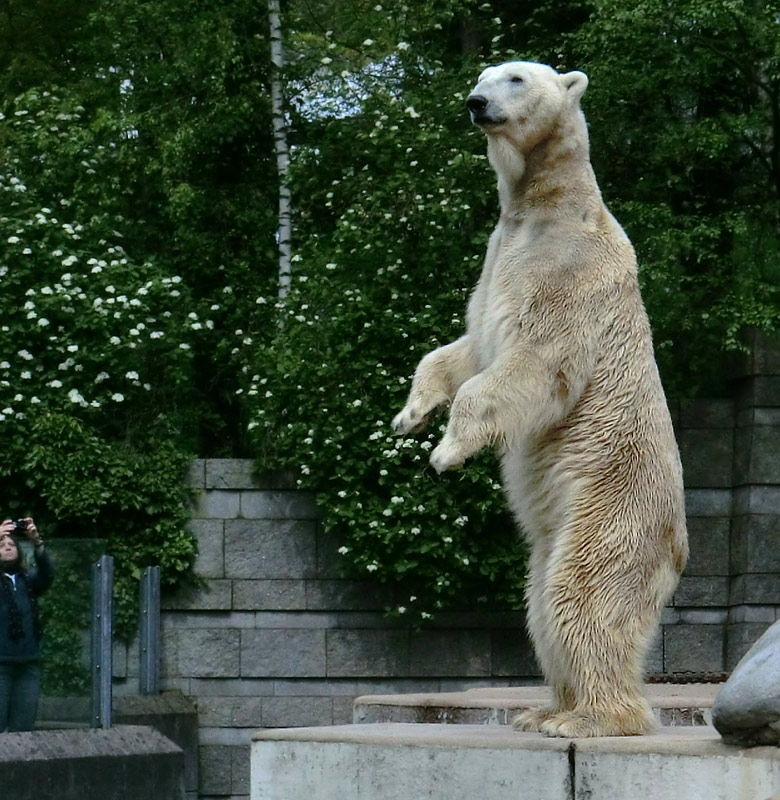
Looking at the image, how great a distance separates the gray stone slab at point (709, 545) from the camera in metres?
10.6

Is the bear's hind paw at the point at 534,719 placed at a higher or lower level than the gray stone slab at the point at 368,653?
lower

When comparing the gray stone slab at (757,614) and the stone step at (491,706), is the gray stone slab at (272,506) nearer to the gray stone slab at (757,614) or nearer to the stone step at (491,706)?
the gray stone slab at (757,614)

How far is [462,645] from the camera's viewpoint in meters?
10.6

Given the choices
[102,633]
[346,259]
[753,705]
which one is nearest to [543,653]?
[753,705]

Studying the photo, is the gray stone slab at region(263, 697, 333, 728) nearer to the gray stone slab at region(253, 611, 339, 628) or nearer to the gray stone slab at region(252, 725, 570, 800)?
the gray stone slab at region(253, 611, 339, 628)

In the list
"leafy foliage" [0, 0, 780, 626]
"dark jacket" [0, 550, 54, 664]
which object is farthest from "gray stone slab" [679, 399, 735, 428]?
"dark jacket" [0, 550, 54, 664]

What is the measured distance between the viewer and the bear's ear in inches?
202

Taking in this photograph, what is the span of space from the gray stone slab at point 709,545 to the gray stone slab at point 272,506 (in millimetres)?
2672

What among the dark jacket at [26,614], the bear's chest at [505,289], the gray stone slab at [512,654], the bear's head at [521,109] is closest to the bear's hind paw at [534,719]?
the bear's chest at [505,289]

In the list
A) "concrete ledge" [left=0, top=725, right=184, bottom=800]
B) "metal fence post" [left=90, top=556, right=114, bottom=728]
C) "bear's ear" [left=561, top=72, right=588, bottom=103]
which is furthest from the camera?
"metal fence post" [left=90, top=556, right=114, bottom=728]

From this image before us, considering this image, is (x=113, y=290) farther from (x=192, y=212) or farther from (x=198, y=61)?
(x=198, y=61)

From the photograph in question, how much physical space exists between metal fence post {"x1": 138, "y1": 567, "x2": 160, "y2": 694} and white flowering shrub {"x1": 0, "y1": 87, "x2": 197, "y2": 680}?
132 millimetres

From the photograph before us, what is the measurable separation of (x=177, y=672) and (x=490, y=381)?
252 inches

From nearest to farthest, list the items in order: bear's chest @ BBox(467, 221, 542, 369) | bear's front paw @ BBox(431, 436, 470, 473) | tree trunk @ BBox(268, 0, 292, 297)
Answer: bear's front paw @ BBox(431, 436, 470, 473)
bear's chest @ BBox(467, 221, 542, 369)
tree trunk @ BBox(268, 0, 292, 297)
